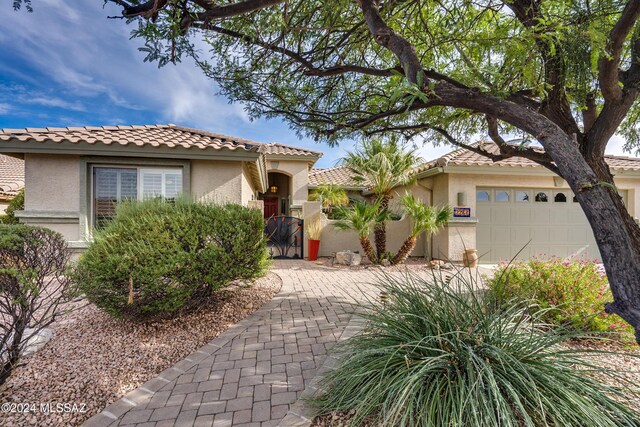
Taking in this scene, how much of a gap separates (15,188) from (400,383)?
16086mm

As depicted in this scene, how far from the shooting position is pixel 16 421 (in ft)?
8.21

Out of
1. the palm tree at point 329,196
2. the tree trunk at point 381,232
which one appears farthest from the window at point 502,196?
the palm tree at point 329,196

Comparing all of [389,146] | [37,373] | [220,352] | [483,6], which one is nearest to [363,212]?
[389,146]

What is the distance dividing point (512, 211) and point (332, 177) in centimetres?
1068

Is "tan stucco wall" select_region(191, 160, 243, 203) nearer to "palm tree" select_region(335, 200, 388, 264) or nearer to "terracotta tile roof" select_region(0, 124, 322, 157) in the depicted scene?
"terracotta tile roof" select_region(0, 124, 322, 157)

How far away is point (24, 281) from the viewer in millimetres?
2551

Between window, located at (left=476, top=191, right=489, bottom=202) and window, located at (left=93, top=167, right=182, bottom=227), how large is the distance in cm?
1039

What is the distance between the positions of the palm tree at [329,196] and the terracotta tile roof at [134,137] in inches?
293

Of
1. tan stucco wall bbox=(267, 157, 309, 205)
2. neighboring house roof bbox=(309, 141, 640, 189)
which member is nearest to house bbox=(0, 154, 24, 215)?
tan stucco wall bbox=(267, 157, 309, 205)

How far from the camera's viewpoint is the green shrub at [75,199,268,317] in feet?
12.3

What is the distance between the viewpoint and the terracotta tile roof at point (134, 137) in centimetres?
710

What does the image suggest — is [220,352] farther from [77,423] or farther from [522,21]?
[522,21]

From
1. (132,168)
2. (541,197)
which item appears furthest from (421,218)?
(132,168)

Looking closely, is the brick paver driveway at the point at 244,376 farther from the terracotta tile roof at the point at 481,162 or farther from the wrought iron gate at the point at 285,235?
the terracotta tile roof at the point at 481,162
